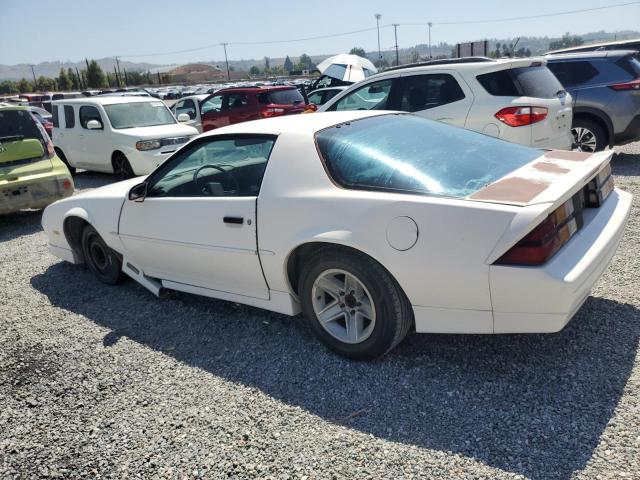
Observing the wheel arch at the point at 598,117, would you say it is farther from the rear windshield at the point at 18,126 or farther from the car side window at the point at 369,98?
the rear windshield at the point at 18,126

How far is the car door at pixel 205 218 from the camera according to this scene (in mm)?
3459

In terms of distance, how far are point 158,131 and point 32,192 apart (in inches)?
125

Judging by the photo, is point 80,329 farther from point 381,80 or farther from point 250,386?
point 381,80

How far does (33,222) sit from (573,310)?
7704 mm

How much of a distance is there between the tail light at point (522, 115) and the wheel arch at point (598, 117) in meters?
2.22

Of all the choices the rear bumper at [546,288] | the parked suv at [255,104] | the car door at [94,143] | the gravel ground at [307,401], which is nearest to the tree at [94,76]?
the parked suv at [255,104]

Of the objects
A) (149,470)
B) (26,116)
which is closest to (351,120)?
(149,470)

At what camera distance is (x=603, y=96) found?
7.80m

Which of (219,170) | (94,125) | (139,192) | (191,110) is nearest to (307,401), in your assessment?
(219,170)

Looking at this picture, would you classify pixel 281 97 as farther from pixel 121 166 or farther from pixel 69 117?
pixel 69 117

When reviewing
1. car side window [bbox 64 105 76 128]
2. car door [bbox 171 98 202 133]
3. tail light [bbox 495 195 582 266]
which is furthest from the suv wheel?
car side window [bbox 64 105 76 128]

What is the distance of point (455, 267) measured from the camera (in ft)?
8.65

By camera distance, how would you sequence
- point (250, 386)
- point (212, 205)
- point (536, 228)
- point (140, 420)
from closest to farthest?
1. point (536, 228)
2. point (140, 420)
3. point (250, 386)
4. point (212, 205)

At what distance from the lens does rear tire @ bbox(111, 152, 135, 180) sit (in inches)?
390
